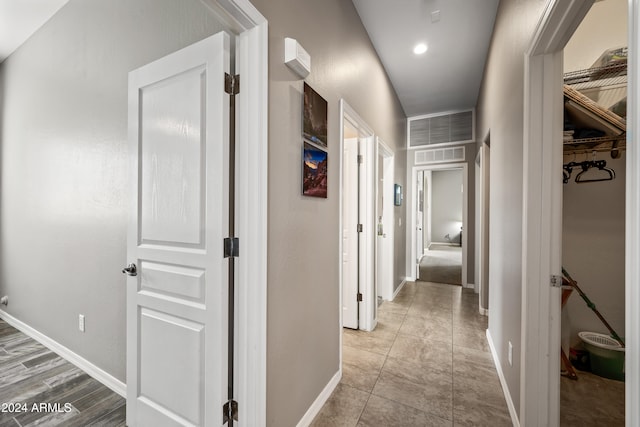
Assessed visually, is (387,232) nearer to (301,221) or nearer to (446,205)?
(301,221)

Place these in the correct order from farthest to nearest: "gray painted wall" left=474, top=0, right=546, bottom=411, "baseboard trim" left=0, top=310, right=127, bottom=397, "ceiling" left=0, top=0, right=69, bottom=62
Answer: "ceiling" left=0, top=0, right=69, bottom=62, "baseboard trim" left=0, top=310, right=127, bottom=397, "gray painted wall" left=474, top=0, right=546, bottom=411

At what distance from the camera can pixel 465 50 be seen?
299cm

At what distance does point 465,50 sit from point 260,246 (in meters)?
3.17

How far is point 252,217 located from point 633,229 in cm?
114

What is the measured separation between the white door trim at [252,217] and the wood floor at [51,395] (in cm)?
102

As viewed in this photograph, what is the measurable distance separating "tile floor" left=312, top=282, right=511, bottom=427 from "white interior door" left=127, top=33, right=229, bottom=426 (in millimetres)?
850

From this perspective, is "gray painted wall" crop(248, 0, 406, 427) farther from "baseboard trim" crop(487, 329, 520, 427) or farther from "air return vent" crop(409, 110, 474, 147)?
"air return vent" crop(409, 110, 474, 147)

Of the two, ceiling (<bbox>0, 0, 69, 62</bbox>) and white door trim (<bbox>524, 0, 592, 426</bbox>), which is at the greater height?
ceiling (<bbox>0, 0, 69, 62</bbox>)

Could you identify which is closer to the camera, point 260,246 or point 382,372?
point 260,246

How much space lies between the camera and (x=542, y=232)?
4.57 feet

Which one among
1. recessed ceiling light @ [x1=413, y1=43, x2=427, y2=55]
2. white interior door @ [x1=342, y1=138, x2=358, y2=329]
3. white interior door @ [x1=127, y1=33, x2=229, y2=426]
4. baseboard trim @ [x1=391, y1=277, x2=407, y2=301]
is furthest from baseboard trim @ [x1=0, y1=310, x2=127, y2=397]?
recessed ceiling light @ [x1=413, y1=43, x2=427, y2=55]

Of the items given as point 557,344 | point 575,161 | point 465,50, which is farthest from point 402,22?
point 557,344

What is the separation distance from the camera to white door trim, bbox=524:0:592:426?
137 cm

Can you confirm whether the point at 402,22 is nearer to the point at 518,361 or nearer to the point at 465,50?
the point at 465,50
